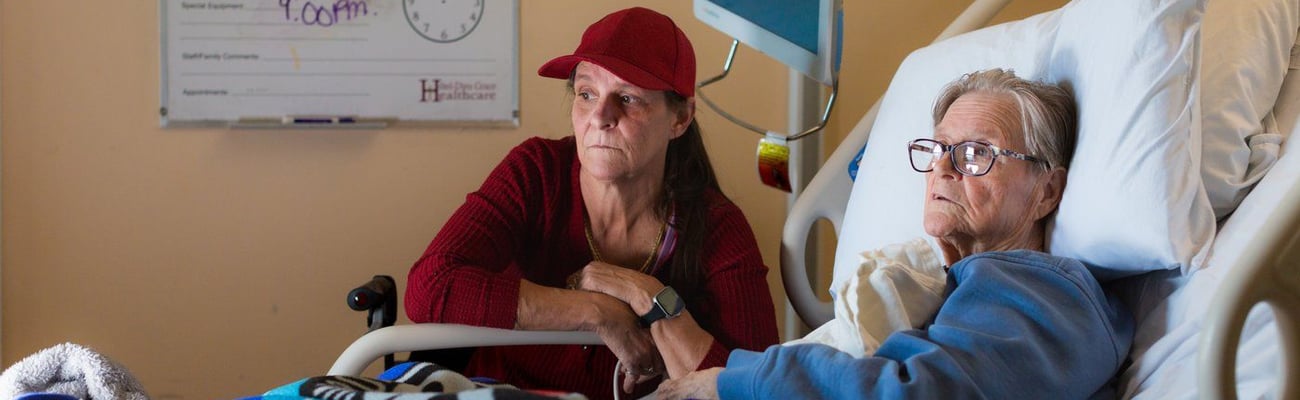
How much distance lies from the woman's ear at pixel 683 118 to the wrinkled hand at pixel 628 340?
0.29 metres

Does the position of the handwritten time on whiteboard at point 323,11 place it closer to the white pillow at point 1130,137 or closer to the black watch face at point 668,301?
the black watch face at point 668,301

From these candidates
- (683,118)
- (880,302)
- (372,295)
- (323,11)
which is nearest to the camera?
(880,302)

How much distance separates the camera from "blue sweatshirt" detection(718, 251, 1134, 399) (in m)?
1.11

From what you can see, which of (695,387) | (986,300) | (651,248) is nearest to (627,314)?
(651,248)

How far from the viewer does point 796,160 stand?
2357 millimetres

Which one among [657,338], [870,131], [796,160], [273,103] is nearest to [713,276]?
[657,338]

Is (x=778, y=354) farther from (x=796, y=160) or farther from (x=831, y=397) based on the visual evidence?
(x=796, y=160)

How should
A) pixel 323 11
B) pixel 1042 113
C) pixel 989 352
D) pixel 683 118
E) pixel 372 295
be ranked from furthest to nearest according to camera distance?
pixel 323 11
pixel 683 118
pixel 372 295
pixel 1042 113
pixel 989 352

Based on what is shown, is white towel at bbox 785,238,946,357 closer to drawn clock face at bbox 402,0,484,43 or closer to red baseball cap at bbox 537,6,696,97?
red baseball cap at bbox 537,6,696,97

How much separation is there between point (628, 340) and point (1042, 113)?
2.17 feet

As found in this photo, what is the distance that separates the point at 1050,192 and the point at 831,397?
17.0 inches

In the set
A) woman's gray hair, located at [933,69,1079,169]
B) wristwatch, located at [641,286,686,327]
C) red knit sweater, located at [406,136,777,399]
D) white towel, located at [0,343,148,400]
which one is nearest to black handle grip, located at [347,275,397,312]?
red knit sweater, located at [406,136,777,399]

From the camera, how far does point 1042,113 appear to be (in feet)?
4.46

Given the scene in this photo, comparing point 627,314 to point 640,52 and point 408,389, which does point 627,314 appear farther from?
point 408,389
